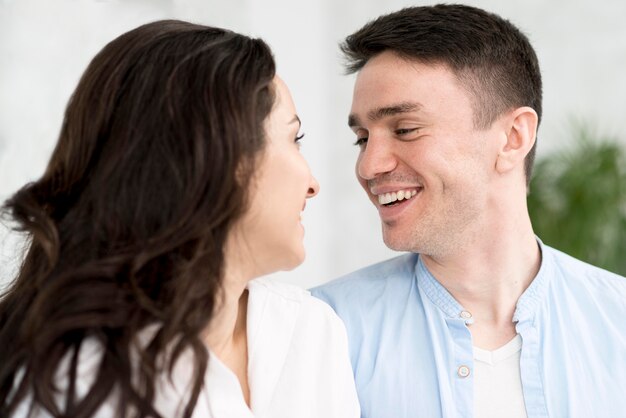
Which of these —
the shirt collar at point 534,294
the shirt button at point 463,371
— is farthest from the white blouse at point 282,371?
the shirt collar at point 534,294

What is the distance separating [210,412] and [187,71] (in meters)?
0.65

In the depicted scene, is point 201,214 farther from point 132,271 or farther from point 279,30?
point 279,30

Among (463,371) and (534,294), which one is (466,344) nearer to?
(463,371)

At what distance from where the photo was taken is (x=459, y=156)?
1.99 meters

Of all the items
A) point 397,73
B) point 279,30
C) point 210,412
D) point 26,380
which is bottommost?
point 210,412

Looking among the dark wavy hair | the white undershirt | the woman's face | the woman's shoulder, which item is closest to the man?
the white undershirt

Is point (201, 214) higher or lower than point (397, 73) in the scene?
lower

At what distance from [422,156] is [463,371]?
1.76 ft

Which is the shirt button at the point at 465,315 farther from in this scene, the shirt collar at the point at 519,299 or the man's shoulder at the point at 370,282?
the man's shoulder at the point at 370,282

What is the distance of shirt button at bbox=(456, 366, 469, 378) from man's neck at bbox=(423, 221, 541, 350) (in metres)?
0.10

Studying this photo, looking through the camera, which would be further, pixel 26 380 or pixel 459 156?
pixel 459 156

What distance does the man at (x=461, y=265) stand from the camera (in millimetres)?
1896

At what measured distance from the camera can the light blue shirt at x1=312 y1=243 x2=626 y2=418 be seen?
6.13 ft

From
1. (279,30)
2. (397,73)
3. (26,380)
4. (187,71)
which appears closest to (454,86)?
(397,73)
